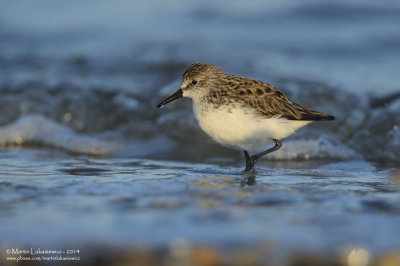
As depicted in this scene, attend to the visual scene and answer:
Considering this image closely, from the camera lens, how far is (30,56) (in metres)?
13.0

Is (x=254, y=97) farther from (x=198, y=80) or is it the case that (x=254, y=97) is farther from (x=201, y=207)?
(x=201, y=207)

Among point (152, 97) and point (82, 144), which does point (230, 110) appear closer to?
point (82, 144)

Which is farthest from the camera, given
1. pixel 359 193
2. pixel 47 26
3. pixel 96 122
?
pixel 47 26

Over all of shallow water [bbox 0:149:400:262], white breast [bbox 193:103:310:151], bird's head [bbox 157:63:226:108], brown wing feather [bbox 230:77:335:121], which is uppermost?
bird's head [bbox 157:63:226:108]

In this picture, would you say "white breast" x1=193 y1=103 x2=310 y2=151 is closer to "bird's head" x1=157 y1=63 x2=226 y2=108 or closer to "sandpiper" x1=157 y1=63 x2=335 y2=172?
"sandpiper" x1=157 y1=63 x2=335 y2=172

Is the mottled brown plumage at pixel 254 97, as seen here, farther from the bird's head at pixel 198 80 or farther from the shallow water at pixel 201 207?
the shallow water at pixel 201 207

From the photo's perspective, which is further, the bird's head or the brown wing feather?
the bird's head

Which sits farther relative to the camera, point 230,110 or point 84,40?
point 84,40

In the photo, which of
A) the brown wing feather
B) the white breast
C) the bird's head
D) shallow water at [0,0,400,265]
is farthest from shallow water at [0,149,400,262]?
the bird's head

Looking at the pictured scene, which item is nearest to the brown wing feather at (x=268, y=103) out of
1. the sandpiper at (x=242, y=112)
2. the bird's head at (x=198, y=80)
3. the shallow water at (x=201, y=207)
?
the sandpiper at (x=242, y=112)

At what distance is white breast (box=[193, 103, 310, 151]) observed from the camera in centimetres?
591

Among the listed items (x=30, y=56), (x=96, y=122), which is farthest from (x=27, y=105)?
(x=30, y=56)

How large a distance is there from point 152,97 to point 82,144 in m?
1.95

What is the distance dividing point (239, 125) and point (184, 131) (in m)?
2.90
